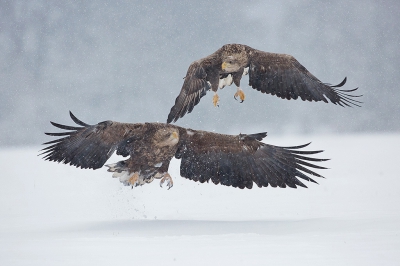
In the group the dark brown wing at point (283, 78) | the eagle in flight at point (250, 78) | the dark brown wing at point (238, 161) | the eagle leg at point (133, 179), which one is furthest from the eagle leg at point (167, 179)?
the dark brown wing at point (283, 78)

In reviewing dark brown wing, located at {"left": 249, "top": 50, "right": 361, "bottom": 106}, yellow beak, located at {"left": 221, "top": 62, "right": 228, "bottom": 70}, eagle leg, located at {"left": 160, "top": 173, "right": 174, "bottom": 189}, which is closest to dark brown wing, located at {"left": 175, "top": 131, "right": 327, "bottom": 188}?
eagle leg, located at {"left": 160, "top": 173, "right": 174, "bottom": 189}

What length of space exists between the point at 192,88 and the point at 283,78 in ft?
4.13

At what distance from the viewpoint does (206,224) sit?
8414mm

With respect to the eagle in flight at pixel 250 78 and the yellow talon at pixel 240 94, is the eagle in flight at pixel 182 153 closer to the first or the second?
the eagle in flight at pixel 250 78

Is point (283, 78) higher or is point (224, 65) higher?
point (283, 78)

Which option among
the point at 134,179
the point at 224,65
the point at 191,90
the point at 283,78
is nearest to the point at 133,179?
the point at 134,179

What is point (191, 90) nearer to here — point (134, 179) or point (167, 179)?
point (167, 179)

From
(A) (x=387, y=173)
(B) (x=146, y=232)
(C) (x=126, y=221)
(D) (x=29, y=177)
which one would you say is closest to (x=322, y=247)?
(B) (x=146, y=232)

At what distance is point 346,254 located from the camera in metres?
6.63

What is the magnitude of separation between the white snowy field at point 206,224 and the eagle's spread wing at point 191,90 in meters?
1.31

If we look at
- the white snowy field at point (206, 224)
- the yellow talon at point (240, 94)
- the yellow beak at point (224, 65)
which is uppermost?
the yellow beak at point (224, 65)

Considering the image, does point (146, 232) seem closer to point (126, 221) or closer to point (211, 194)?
point (126, 221)

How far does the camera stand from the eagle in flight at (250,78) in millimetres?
9055

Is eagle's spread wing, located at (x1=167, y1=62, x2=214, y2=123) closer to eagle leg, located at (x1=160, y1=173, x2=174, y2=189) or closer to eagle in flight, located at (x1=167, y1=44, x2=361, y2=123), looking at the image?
eagle in flight, located at (x1=167, y1=44, x2=361, y2=123)
